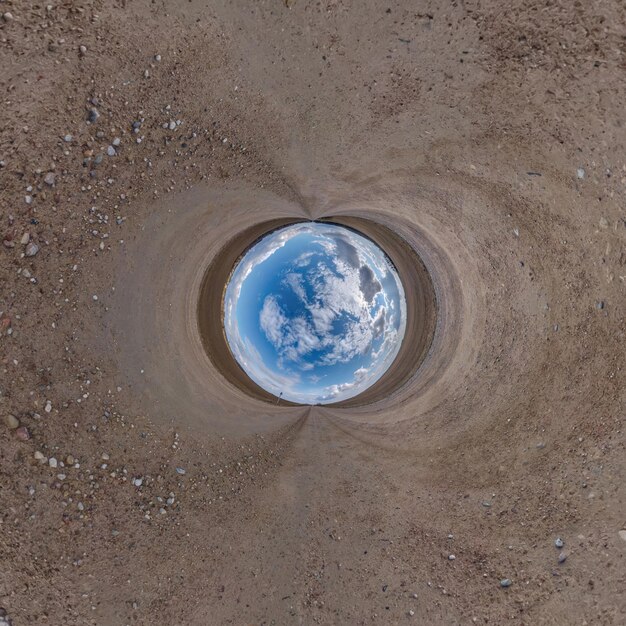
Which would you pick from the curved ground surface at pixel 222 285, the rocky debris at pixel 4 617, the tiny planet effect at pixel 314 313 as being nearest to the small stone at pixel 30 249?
the curved ground surface at pixel 222 285

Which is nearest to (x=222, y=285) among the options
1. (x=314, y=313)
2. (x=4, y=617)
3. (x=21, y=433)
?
(x=314, y=313)

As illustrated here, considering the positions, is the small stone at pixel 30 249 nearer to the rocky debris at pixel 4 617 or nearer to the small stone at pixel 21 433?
the small stone at pixel 21 433

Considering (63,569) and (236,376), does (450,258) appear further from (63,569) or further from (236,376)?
(63,569)

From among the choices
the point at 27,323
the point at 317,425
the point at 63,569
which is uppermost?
the point at 27,323

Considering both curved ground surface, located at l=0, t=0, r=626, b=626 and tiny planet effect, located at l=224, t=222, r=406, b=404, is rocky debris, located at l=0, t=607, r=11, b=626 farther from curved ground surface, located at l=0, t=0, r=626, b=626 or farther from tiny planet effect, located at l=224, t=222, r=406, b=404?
tiny planet effect, located at l=224, t=222, r=406, b=404

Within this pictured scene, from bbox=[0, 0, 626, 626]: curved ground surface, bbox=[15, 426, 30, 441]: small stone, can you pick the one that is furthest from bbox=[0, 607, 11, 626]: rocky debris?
bbox=[15, 426, 30, 441]: small stone

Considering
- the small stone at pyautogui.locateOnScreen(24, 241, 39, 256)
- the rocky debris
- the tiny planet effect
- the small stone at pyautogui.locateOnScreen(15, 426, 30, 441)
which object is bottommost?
the rocky debris

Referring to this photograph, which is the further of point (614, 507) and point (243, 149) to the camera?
point (614, 507)

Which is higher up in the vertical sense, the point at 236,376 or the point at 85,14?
the point at 85,14

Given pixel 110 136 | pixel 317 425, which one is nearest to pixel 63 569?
pixel 317 425
